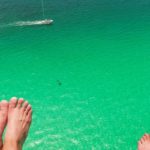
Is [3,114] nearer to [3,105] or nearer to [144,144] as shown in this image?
[3,105]

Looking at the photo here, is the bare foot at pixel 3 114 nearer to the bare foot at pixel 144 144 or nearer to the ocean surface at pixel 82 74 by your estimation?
the bare foot at pixel 144 144

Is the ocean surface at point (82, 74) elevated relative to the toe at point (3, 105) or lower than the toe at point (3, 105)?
lower

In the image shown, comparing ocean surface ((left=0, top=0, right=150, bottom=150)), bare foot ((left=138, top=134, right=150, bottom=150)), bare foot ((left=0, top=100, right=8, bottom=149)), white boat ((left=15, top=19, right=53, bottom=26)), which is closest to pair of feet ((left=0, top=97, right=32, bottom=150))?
bare foot ((left=0, top=100, right=8, bottom=149))

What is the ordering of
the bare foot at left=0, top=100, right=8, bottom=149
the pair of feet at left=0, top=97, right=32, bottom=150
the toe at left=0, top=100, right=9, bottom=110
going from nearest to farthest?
1. the pair of feet at left=0, top=97, right=32, bottom=150
2. the bare foot at left=0, top=100, right=8, bottom=149
3. the toe at left=0, top=100, right=9, bottom=110

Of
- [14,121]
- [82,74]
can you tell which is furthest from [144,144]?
[82,74]

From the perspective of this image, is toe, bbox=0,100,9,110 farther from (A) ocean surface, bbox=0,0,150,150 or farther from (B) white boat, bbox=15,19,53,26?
(B) white boat, bbox=15,19,53,26

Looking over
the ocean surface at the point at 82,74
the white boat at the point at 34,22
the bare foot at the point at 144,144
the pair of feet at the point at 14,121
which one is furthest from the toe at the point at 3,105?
the white boat at the point at 34,22
